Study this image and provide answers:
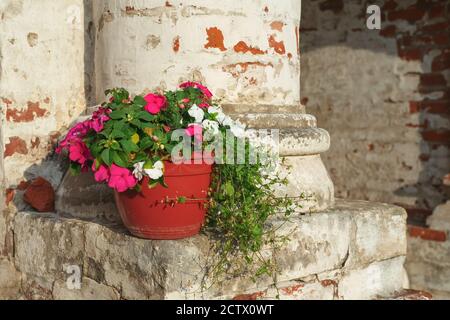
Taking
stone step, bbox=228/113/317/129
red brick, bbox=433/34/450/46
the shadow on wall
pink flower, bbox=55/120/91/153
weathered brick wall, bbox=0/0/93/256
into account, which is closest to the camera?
pink flower, bbox=55/120/91/153

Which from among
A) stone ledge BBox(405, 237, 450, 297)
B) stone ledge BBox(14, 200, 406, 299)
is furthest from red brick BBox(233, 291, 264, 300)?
stone ledge BBox(405, 237, 450, 297)

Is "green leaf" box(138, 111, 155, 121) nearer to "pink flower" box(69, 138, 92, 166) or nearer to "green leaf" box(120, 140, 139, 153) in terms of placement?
"green leaf" box(120, 140, 139, 153)

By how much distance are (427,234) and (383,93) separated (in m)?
1.26

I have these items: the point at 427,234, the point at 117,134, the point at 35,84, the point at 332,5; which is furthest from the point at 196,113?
the point at 332,5

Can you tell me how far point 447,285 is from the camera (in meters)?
4.29

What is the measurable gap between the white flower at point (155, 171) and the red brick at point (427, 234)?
309cm

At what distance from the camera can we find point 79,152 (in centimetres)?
210

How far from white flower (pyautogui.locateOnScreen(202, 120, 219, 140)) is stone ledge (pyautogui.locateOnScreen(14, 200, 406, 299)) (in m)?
0.39

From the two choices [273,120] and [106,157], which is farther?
[273,120]

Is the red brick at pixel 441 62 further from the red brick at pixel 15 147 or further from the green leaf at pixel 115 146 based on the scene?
the green leaf at pixel 115 146

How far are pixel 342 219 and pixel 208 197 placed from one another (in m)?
0.68

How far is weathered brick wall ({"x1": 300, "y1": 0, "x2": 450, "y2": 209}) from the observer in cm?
457

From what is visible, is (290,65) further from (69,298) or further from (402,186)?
(402,186)

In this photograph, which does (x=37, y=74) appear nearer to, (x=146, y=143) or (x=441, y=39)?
(x=146, y=143)
